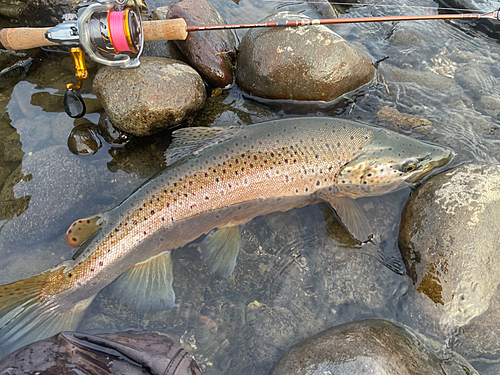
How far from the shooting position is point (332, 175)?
129 inches

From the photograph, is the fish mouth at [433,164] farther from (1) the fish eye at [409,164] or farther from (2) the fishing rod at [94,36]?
(2) the fishing rod at [94,36]

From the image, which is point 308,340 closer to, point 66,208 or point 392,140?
point 392,140

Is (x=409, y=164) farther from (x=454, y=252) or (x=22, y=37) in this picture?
(x=22, y=37)

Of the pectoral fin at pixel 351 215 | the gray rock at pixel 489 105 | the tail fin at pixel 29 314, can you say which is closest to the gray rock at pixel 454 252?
the pectoral fin at pixel 351 215

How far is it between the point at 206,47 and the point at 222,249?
2.46 m

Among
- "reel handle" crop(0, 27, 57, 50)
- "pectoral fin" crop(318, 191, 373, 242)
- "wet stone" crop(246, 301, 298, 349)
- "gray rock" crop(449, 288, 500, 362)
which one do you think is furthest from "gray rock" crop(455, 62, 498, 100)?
"reel handle" crop(0, 27, 57, 50)

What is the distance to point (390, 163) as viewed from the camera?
3.26m

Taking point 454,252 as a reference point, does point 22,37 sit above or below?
above

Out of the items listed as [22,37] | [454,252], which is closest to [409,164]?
[454,252]

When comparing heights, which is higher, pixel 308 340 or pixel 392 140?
pixel 392 140

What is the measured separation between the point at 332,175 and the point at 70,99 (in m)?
2.86

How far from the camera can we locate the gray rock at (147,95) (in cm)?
330

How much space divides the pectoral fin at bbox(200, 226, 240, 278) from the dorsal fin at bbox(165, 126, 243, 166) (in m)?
0.85

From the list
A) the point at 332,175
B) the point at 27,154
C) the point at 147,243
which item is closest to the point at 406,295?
the point at 332,175
